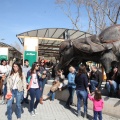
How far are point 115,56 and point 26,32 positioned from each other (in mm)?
13317

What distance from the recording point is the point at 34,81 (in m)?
8.22

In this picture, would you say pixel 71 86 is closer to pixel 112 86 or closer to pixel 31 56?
pixel 112 86

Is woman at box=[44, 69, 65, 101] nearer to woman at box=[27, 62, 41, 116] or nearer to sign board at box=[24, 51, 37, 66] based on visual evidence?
woman at box=[27, 62, 41, 116]

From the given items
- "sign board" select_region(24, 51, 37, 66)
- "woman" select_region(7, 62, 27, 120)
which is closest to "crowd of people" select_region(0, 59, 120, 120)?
"woman" select_region(7, 62, 27, 120)

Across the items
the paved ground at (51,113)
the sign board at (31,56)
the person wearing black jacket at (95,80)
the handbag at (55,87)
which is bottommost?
the paved ground at (51,113)

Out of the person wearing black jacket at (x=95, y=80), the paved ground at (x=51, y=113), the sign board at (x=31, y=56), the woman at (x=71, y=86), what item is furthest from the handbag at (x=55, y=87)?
the sign board at (x=31, y=56)

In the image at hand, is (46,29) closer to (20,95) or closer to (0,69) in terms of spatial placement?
(0,69)

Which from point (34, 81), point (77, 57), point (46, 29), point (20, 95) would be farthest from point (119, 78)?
point (46, 29)

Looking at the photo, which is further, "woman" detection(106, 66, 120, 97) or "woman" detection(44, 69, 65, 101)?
"woman" detection(44, 69, 65, 101)

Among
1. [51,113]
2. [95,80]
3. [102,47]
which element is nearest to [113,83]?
[95,80]

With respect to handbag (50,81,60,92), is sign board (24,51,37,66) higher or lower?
higher

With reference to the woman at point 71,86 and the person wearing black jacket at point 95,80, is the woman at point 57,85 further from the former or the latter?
the person wearing black jacket at point 95,80

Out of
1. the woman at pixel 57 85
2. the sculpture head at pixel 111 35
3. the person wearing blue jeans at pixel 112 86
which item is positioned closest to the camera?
the person wearing blue jeans at pixel 112 86

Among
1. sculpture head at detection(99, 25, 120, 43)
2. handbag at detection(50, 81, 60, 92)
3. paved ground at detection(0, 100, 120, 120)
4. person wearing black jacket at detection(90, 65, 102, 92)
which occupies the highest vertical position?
sculpture head at detection(99, 25, 120, 43)
